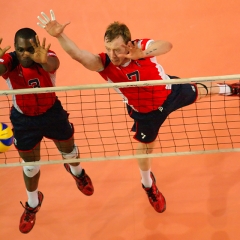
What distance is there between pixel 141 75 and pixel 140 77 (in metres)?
0.02

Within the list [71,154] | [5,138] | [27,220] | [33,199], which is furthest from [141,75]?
[27,220]

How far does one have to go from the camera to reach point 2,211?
454 centimetres

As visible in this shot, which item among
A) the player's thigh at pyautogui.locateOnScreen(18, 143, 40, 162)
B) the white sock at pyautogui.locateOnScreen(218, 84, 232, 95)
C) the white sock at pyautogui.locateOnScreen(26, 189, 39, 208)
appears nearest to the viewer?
the player's thigh at pyautogui.locateOnScreen(18, 143, 40, 162)

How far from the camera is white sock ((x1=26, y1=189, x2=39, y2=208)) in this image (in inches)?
160

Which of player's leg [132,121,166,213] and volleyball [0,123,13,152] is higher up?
volleyball [0,123,13,152]

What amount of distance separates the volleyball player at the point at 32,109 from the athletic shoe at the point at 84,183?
0.16 meters

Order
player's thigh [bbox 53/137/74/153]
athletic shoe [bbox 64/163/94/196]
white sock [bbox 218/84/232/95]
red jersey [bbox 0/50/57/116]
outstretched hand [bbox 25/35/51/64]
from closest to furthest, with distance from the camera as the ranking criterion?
outstretched hand [bbox 25/35/51/64] < red jersey [bbox 0/50/57/116] < player's thigh [bbox 53/137/74/153] < white sock [bbox 218/84/232/95] < athletic shoe [bbox 64/163/94/196]

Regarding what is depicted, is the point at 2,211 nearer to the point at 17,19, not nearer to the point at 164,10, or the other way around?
the point at 17,19

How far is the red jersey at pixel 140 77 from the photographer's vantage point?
3.52 m

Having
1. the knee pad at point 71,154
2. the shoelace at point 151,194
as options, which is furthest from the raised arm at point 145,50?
the shoelace at point 151,194

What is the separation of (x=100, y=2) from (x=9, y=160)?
294 centimetres

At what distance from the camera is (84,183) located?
433 cm

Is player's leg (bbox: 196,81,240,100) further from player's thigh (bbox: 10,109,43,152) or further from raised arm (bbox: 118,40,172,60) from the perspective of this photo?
player's thigh (bbox: 10,109,43,152)

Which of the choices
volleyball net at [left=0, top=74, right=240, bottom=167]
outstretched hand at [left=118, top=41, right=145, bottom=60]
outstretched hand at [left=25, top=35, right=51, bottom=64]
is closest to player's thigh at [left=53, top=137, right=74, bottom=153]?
volleyball net at [left=0, top=74, right=240, bottom=167]
